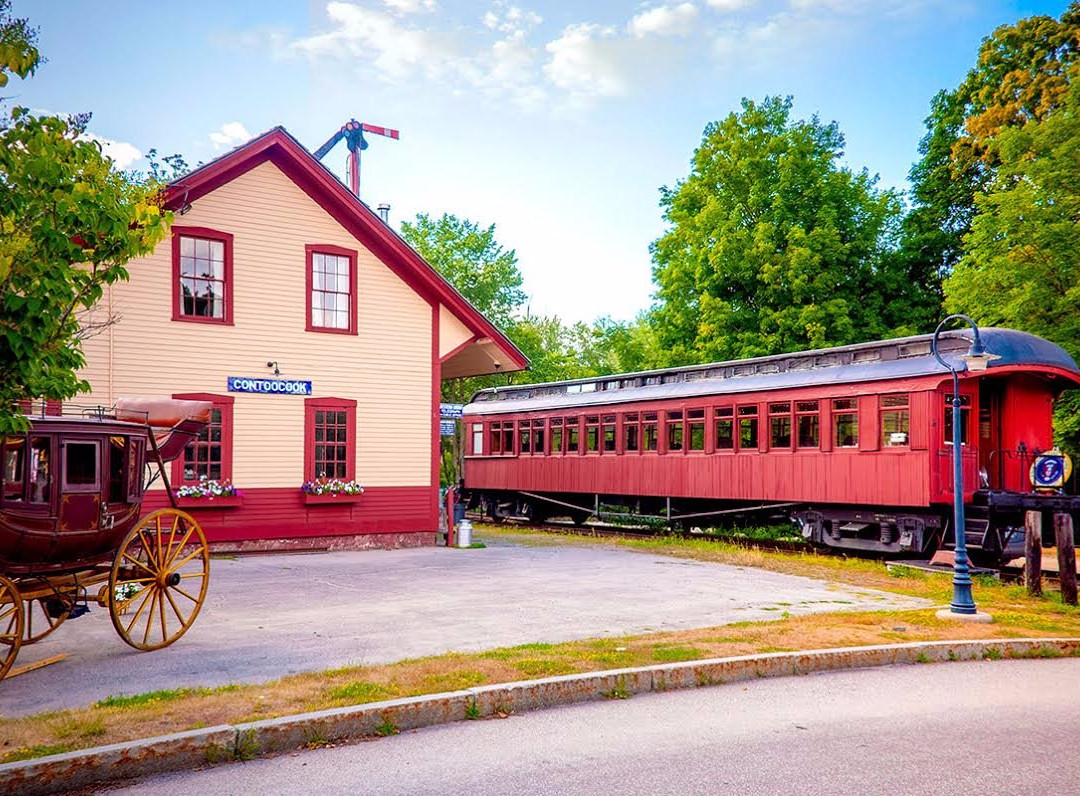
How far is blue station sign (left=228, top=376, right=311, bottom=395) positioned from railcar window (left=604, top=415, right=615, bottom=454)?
30.1 ft

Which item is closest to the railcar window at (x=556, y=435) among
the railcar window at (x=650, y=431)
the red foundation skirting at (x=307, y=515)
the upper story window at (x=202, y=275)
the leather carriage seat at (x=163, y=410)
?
the railcar window at (x=650, y=431)

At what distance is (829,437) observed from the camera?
18641mm

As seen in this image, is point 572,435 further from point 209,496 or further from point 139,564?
point 139,564

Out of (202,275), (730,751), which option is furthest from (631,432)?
(730,751)

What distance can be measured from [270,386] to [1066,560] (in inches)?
505

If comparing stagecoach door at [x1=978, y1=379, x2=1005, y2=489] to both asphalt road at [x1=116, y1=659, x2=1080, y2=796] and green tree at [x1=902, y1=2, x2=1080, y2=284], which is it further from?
green tree at [x1=902, y1=2, x2=1080, y2=284]

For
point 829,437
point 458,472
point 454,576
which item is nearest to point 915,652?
point 454,576

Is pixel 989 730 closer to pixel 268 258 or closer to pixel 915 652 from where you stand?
pixel 915 652

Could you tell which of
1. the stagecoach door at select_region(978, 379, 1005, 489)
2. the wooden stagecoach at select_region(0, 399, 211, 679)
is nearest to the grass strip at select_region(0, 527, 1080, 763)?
the wooden stagecoach at select_region(0, 399, 211, 679)

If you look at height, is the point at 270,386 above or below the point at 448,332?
below

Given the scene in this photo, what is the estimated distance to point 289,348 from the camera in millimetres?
18000

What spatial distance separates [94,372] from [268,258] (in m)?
3.70

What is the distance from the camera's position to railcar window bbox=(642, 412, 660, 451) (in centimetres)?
2336

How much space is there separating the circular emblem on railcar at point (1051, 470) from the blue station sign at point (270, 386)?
12565 millimetres
